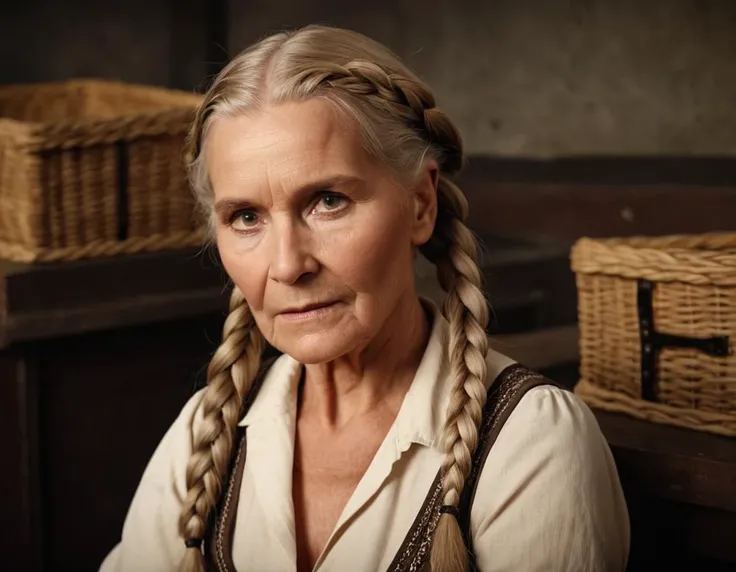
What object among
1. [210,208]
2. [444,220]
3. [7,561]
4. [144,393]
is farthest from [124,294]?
[444,220]

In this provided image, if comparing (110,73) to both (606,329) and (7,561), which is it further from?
(606,329)

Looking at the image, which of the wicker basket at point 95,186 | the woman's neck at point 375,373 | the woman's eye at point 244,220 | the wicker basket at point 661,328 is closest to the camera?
the woman's eye at point 244,220

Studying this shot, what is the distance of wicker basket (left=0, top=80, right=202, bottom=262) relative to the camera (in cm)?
293

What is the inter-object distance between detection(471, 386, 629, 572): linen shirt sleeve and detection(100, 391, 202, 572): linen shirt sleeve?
579 mm

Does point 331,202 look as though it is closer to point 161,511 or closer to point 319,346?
point 319,346

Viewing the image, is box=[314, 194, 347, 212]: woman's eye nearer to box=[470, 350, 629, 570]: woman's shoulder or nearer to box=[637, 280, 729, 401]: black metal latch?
box=[470, 350, 629, 570]: woman's shoulder

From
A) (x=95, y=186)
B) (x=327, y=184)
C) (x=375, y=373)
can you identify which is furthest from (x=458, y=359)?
(x=95, y=186)

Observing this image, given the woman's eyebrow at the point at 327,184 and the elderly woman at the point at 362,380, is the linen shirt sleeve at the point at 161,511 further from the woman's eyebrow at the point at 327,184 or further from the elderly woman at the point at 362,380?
the woman's eyebrow at the point at 327,184

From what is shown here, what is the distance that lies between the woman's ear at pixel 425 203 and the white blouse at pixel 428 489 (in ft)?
0.63

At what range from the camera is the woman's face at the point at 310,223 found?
5.87ft

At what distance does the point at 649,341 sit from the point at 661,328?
4 cm

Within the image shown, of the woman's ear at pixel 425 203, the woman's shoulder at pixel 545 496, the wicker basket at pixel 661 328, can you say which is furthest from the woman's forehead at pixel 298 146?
the wicker basket at pixel 661 328

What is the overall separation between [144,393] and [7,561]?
0.56 m

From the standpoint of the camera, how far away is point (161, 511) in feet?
6.92
